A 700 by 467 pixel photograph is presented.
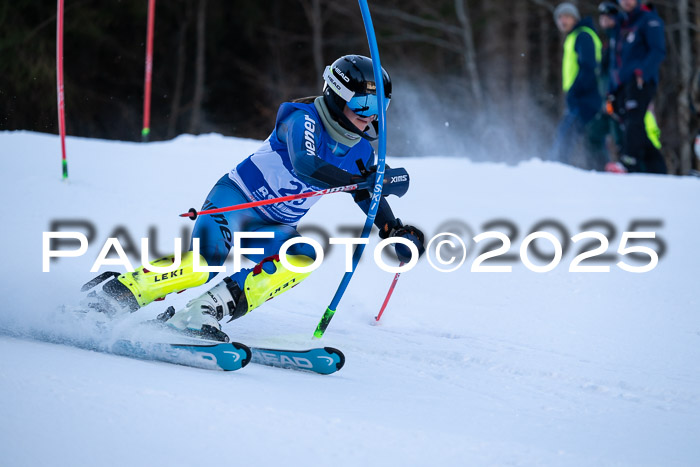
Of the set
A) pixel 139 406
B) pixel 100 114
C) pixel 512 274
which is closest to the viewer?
pixel 139 406

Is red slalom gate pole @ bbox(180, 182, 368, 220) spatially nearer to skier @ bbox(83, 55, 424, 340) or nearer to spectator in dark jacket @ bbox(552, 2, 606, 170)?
skier @ bbox(83, 55, 424, 340)

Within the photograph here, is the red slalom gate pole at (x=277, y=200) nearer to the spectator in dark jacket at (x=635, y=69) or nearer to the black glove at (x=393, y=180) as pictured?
the black glove at (x=393, y=180)

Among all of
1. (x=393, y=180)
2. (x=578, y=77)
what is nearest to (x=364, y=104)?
(x=393, y=180)

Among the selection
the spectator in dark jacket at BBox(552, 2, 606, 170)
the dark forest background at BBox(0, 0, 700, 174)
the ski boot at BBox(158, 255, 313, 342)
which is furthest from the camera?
the dark forest background at BBox(0, 0, 700, 174)

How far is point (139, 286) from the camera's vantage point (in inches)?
138

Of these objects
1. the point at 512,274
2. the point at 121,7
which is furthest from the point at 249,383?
the point at 121,7

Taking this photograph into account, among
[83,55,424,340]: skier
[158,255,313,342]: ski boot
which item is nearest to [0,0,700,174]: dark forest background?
[83,55,424,340]: skier

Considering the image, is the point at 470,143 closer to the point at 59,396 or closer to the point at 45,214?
the point at 45,214

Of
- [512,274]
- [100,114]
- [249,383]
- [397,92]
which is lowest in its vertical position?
[100,114]

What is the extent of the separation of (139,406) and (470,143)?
1347 cm

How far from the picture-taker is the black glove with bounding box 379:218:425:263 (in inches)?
143

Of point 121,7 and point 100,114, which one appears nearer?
point 121,7

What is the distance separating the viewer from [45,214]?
20.3ft

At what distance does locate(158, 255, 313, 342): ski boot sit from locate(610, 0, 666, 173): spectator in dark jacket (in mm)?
5295
